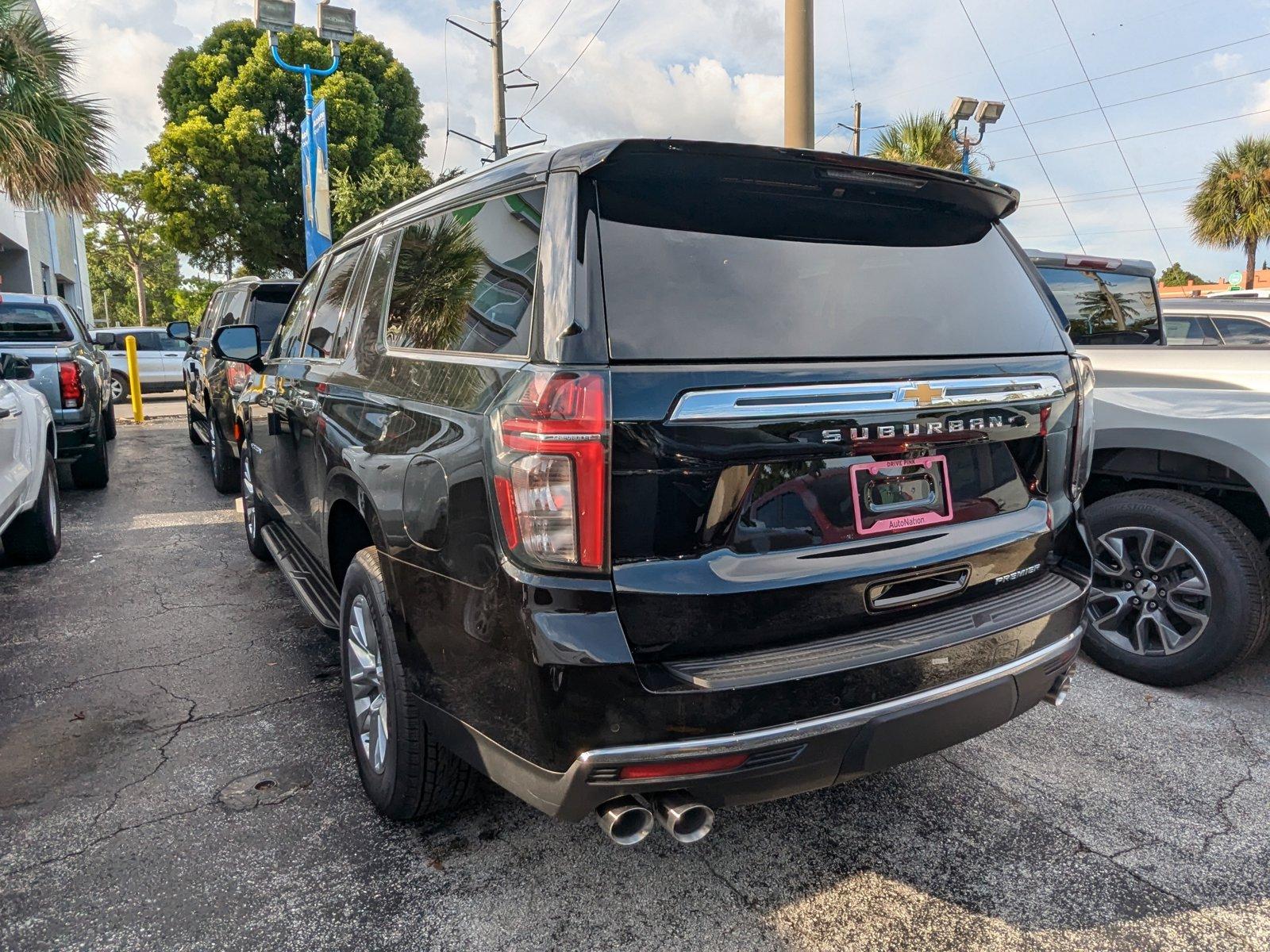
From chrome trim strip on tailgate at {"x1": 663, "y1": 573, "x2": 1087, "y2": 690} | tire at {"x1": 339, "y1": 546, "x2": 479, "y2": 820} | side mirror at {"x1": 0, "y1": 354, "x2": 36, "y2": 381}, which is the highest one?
side mirror at {"x1": 0, "y1": 354, "x2": 36, "y2": 381}

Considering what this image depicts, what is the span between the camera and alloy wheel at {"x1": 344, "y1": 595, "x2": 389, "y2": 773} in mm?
2641

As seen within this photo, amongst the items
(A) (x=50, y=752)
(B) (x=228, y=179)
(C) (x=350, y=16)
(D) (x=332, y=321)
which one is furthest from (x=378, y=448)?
(B) (x=228, y=179)

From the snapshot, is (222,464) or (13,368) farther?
(222,464)

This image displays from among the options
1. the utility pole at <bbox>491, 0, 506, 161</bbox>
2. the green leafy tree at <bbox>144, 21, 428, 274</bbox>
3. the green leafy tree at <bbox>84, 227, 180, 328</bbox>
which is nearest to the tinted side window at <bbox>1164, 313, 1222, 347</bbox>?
the utility pole at <bbox>491, 0, 506, 161</bbox>

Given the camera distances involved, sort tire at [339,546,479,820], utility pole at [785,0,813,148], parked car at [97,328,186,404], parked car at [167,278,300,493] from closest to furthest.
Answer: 1. tire at [339,546,479,820]
2. parked car at [167,278,300,493]
3. utility pole at [785,0,813,148]
4. parked car at [97,328,186,404]

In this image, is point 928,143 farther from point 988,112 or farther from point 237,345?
point 237,345

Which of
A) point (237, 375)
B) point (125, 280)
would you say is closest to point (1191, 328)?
point (237, 375)

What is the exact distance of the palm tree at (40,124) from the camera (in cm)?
1162

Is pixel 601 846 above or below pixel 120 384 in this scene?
below

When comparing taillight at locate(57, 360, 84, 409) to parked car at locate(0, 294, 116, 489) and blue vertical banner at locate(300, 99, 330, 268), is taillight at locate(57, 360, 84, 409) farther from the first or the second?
blue vertical banner at locate(300, 99, 330, 268)

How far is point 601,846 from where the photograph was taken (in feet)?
8.67

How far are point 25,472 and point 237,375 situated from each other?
1413 mm

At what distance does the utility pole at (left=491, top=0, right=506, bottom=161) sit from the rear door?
19.7m

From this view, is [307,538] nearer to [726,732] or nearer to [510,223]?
[510,223]
